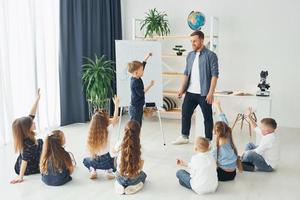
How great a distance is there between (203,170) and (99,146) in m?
0.99

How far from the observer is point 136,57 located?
4.75 metres

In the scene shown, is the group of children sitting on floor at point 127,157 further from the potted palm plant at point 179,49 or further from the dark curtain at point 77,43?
the potted palm plant at point 179,49

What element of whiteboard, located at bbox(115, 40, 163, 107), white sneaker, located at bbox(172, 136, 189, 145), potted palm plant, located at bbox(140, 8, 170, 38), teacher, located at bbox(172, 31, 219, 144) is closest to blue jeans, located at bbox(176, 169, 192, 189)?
teacher, located at bbox(172, 31, 219, 144)

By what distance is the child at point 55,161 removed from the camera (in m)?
3.14

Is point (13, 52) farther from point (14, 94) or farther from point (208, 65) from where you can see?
point (208, 65)

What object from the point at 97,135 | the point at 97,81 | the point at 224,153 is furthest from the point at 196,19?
the point at 97,135

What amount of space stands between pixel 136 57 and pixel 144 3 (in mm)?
2087

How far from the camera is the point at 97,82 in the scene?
5578mm

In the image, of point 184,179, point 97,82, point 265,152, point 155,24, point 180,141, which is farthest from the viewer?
point 155,24

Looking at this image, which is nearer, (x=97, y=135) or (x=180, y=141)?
(x=97, y=135)

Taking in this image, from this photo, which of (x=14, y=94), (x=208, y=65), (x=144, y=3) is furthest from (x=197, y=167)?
(x=144, y=3)

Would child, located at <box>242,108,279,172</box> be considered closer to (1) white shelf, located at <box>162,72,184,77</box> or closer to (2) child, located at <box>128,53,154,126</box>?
(2) child, located at <box>128,53,154,126</box>

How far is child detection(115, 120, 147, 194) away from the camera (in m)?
3.03

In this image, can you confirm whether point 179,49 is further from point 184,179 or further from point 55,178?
point 55,178
